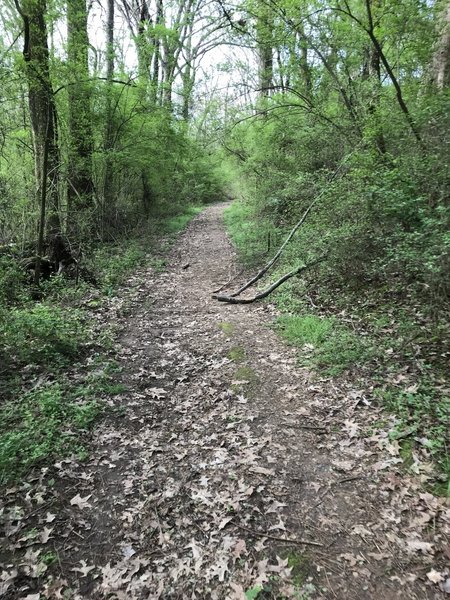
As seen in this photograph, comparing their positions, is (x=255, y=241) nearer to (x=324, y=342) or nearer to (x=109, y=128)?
(x=109, y=128)

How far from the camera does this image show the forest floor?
9.11ft

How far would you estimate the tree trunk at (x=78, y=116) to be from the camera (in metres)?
8.84

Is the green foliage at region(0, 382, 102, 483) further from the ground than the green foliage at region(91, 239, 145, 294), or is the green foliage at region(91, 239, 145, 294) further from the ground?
the green foliage at region(91, 239, 145, 294)

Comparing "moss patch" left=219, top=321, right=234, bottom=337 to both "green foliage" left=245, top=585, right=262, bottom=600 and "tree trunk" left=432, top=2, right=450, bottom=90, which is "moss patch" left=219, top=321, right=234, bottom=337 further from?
"tree trunk" left=432, top=2, right=450, bottom=90

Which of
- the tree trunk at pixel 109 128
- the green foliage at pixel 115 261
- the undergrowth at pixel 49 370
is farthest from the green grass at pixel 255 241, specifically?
the tree trunk at pixel 109 128

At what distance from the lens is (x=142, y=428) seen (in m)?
4.48

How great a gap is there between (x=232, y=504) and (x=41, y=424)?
2.26 metres

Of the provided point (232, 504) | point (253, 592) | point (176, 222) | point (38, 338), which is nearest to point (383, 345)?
point (232, 504)

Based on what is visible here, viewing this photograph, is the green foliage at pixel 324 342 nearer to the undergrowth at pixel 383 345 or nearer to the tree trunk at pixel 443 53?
the undergrowth at pixel 383 345

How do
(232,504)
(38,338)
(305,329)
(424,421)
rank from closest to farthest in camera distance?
(232,504), (424,421), (38,338), (305,329)

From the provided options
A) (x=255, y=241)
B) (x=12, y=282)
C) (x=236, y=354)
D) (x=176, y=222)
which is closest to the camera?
(x=236, y=354)

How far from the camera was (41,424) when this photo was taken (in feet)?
13.7

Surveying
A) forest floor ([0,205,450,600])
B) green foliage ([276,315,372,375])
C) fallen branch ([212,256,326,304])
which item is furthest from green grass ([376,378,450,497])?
fallen branch ([212,256,326,304])

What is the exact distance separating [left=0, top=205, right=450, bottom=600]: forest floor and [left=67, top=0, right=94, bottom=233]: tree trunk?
7550 millimetres
